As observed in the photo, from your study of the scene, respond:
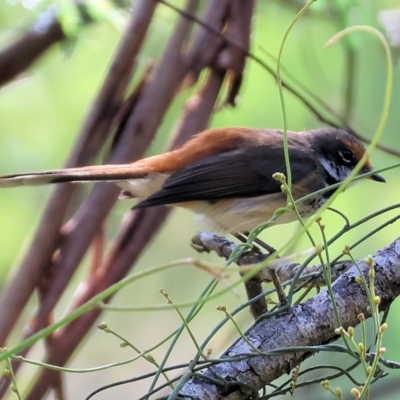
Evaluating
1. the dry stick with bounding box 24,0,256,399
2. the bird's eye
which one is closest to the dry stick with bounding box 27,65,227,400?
the dry stick with bounding box 24,0,256,399

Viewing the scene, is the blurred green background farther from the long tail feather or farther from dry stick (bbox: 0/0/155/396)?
the long tail feather

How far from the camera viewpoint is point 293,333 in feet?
4.48

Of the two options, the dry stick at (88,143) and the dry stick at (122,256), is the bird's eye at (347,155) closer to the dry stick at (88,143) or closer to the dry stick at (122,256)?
the dry stick at (122,256)

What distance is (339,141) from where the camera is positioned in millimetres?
3361

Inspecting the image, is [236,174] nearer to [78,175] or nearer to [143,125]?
[143,125]

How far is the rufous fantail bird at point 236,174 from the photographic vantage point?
2.91 metres

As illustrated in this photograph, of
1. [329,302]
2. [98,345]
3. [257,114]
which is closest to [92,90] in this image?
[257,114]

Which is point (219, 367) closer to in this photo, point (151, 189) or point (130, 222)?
point (130, 222)

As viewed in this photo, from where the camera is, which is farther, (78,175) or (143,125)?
(143,125)

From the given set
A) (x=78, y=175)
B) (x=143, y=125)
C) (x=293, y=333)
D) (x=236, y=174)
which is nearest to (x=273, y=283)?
(x=293, y=333)

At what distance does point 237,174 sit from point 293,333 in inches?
71.6

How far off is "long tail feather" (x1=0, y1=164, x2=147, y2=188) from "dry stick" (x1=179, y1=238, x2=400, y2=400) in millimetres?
991

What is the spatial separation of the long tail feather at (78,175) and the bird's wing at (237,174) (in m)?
0.27

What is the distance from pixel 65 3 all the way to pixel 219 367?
195 centimetres
